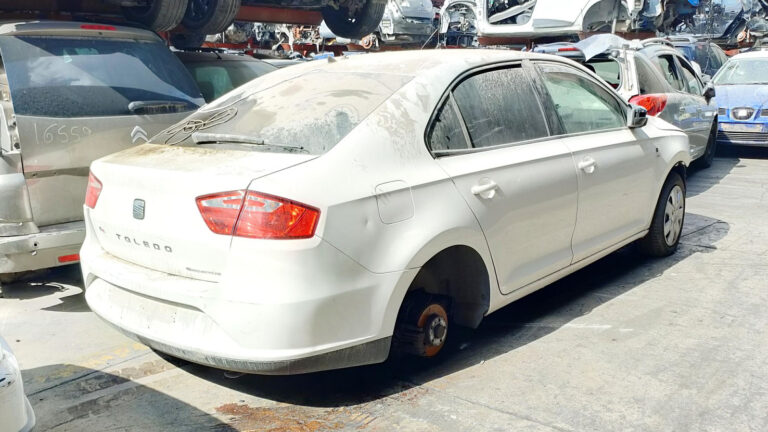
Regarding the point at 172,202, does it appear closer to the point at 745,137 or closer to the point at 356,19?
the point at 356,19

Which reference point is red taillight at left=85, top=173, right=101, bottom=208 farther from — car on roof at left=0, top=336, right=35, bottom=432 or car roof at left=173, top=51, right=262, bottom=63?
car roof at left=173, top=51, right=262, bottom=63

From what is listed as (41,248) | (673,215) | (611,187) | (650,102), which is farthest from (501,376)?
(650,102)

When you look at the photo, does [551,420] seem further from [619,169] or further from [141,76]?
[141,76]

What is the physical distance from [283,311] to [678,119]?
6.65 metres

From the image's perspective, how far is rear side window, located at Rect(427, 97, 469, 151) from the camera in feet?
12.1

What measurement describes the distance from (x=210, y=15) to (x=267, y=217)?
213 inches

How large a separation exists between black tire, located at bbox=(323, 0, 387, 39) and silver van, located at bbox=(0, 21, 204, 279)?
16.8 ft

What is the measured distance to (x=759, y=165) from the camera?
1045 centimetres

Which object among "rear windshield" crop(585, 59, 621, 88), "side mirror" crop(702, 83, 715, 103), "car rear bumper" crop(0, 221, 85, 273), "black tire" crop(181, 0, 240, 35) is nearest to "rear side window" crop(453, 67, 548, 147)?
"car rear bumper" crop(0, 221, 85, 273)

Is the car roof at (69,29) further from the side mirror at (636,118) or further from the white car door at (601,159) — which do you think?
the side mirror at (636,118)

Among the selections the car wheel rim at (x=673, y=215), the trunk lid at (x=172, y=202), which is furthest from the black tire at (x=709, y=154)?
the trunk lid at (x=172, y=202)

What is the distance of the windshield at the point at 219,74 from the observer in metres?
6.97

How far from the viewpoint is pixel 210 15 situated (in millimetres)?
7828

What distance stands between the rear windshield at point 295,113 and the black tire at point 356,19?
6194 mm
